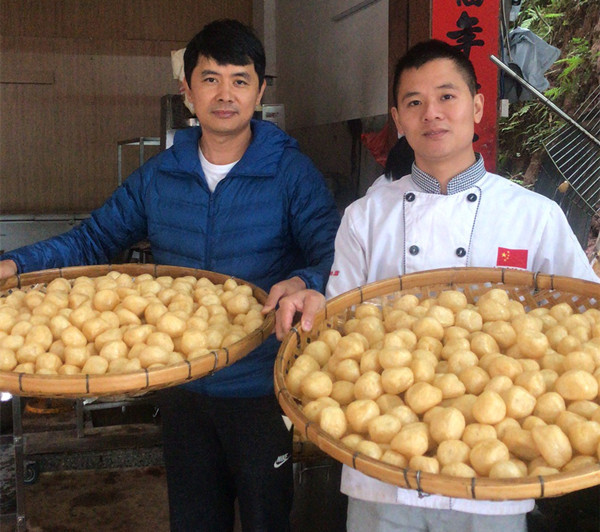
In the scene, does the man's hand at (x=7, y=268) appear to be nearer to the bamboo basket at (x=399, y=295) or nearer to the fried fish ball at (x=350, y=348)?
the bamboo basket at (x=399, y=295)

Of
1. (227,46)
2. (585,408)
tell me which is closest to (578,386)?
(585,408)

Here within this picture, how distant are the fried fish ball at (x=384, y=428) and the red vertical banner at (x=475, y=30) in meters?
1.82

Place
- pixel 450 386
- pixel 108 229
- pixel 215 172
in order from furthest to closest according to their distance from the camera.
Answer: pixel 108 229
pixel 215 172
pixel 450 386

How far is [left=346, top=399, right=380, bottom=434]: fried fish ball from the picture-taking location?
1154mm

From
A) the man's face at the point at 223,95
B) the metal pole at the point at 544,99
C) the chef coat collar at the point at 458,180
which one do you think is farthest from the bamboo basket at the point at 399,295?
the metal pole at the point at 544,99

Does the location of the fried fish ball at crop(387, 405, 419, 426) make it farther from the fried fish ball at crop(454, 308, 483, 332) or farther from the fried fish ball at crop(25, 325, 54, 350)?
the fried fish ball at crop(25, 325, 54, 350)

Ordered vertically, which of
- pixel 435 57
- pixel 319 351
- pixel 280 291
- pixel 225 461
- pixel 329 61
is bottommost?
pixel 225 461

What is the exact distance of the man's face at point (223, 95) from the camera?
1.89m

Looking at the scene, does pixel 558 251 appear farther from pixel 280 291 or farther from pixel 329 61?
pixel 329 61

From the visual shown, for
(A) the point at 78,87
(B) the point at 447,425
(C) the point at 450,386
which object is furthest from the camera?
(A) the point at 78,87

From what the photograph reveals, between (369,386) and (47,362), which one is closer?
(369,386)

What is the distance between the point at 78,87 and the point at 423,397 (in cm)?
573

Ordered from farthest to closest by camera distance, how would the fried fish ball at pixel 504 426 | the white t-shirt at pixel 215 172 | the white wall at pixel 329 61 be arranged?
1. the white wall at pixel 329 61
2. the white t-shirt at pixel 215 172
3. the fried fish ball at pixel 504 426

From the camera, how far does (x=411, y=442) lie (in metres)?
1.06
